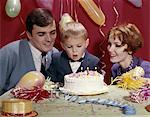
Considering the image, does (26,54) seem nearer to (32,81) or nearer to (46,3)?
(46,3)

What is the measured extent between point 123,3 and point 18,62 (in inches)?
24.6

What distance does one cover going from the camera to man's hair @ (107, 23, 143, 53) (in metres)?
1.97

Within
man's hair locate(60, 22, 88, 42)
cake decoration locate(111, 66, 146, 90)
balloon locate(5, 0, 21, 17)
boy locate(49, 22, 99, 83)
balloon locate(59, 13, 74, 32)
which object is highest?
balloon locate(5, 0, 21, 17)

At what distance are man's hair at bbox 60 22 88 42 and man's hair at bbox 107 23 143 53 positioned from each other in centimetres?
14

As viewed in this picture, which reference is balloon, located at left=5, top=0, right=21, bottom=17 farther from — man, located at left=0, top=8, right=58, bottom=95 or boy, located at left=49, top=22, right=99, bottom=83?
boy, located at left=49, top=22, right=99, bottom=83

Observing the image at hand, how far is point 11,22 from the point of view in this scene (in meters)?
2.03

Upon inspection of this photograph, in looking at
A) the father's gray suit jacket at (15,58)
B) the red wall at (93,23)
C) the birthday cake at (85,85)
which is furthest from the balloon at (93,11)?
the birthday cake at (85,85)

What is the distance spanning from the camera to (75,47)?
195 cm

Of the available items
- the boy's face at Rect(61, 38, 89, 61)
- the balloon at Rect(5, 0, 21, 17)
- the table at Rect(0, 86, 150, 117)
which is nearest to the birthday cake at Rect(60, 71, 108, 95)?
the table at Rect(0, 86, 150, 117)

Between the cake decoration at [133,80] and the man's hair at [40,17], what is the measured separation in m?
0.48

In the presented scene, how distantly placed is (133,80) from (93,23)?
0.44 metres

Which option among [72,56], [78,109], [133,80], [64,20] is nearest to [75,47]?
[72,56]

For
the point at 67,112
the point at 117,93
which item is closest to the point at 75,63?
the point at 117,93

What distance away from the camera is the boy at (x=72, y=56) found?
194 cm
